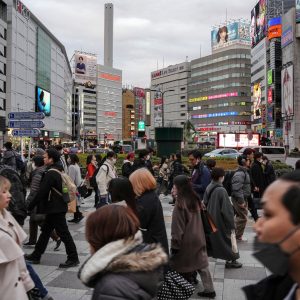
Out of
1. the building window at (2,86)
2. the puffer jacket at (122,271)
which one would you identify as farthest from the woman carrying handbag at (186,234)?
the building window at (2,86)

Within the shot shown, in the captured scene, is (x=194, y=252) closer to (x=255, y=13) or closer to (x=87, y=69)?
(x=255, y=13)

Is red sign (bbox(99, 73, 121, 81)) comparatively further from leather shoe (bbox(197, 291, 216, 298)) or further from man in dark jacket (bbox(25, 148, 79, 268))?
leather shoe (bbox(197, 291, 216, 298))

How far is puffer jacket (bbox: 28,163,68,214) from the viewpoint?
274 inches

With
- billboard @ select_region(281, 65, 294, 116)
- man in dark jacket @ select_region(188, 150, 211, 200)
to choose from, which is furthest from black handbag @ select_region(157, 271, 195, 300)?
Answer: billboard @ select_region(281, 65, 294, 116)

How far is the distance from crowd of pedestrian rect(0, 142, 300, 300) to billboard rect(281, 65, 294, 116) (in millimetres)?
72125

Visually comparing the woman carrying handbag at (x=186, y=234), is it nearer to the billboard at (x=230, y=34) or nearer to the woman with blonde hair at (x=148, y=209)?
the woman with blonde hair at (x=148, y=209)

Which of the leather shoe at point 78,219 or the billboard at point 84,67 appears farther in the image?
the billboard at point 84,67

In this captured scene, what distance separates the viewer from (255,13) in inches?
4353

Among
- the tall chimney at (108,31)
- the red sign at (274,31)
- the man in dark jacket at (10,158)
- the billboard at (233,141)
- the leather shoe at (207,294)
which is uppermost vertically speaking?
the tall chimney at (108,31)

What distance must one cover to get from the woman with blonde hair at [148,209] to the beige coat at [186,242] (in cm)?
26

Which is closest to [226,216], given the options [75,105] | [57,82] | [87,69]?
[57,82]

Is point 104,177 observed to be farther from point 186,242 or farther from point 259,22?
point 259,22

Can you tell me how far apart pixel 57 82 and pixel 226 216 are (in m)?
110

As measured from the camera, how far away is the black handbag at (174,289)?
439 centimetres
